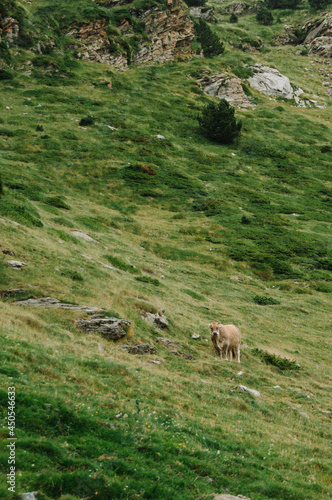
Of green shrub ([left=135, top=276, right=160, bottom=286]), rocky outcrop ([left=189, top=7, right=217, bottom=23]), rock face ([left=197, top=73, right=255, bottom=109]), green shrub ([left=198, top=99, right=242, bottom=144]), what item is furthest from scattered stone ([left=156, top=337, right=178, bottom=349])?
rocky outcrop ([left=189, top=7, right=217, bottom=23])

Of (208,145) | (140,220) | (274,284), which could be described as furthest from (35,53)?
(274,284)

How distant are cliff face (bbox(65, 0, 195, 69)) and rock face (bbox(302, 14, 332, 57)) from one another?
47092mm

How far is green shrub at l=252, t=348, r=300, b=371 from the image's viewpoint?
19.7m

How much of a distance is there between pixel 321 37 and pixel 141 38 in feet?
220

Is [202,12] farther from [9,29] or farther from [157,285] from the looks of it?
[157,285]

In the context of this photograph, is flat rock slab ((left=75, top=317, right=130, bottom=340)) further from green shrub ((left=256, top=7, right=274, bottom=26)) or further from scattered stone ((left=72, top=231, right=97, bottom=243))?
green shrub ((left=256, top=7, right=274, bottom=26))

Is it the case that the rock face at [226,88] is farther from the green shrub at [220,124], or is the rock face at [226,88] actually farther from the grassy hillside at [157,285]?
the green shrub at [220,124]

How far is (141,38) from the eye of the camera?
9481 cm

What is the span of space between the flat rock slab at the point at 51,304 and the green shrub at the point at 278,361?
32.3ft

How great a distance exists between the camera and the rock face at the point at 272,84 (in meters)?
96.7

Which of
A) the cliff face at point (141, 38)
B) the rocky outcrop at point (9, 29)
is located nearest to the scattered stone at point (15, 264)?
the rocky outcrop at point (9, 29)

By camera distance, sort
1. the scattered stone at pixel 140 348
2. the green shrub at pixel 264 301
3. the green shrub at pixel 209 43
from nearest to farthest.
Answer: the scattered stone at pixel 140 348, the green shrub at pixel 264 301, the green shrub at pixel 209 43

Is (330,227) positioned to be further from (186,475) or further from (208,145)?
(186,475)

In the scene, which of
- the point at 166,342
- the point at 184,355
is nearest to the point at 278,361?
the point at 184,355
